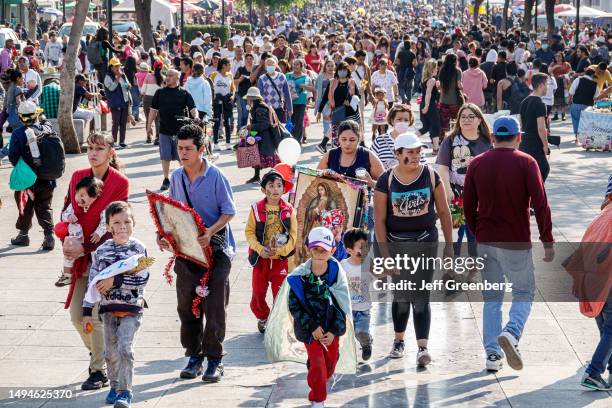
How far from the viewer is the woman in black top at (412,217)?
842 cm

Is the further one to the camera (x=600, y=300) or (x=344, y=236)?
(x=344, y=236)

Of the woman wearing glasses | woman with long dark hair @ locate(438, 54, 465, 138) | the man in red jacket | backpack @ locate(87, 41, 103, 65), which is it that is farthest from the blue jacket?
the man in red jacket

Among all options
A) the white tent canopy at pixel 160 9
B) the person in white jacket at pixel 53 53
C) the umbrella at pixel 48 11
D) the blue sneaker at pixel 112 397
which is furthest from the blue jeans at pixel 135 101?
the umbrella at pixel 48 11

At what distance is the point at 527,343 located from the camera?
8953mm

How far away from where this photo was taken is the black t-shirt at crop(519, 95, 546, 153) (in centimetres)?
1304

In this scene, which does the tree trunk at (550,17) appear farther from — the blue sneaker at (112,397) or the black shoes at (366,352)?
the blue sneaker at (112,397)

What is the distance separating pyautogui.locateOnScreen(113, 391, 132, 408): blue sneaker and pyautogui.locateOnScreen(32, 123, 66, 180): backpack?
215 inches

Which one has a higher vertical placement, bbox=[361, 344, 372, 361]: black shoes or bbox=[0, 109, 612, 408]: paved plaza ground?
bbox=[361, 344, 372, 361]: black shoes

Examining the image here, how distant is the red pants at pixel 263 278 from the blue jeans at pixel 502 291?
68.3 inches

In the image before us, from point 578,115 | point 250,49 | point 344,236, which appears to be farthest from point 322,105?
point 344,236

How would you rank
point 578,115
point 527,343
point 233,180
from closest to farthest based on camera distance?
point 527,343
point 233,180
point 578,115

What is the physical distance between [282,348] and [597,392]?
2026 mm

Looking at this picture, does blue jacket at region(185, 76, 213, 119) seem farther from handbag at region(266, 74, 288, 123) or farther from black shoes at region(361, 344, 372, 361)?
black shoes at region(361, 344, 372, 361)

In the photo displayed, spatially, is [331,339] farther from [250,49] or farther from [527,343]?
[250,49]
